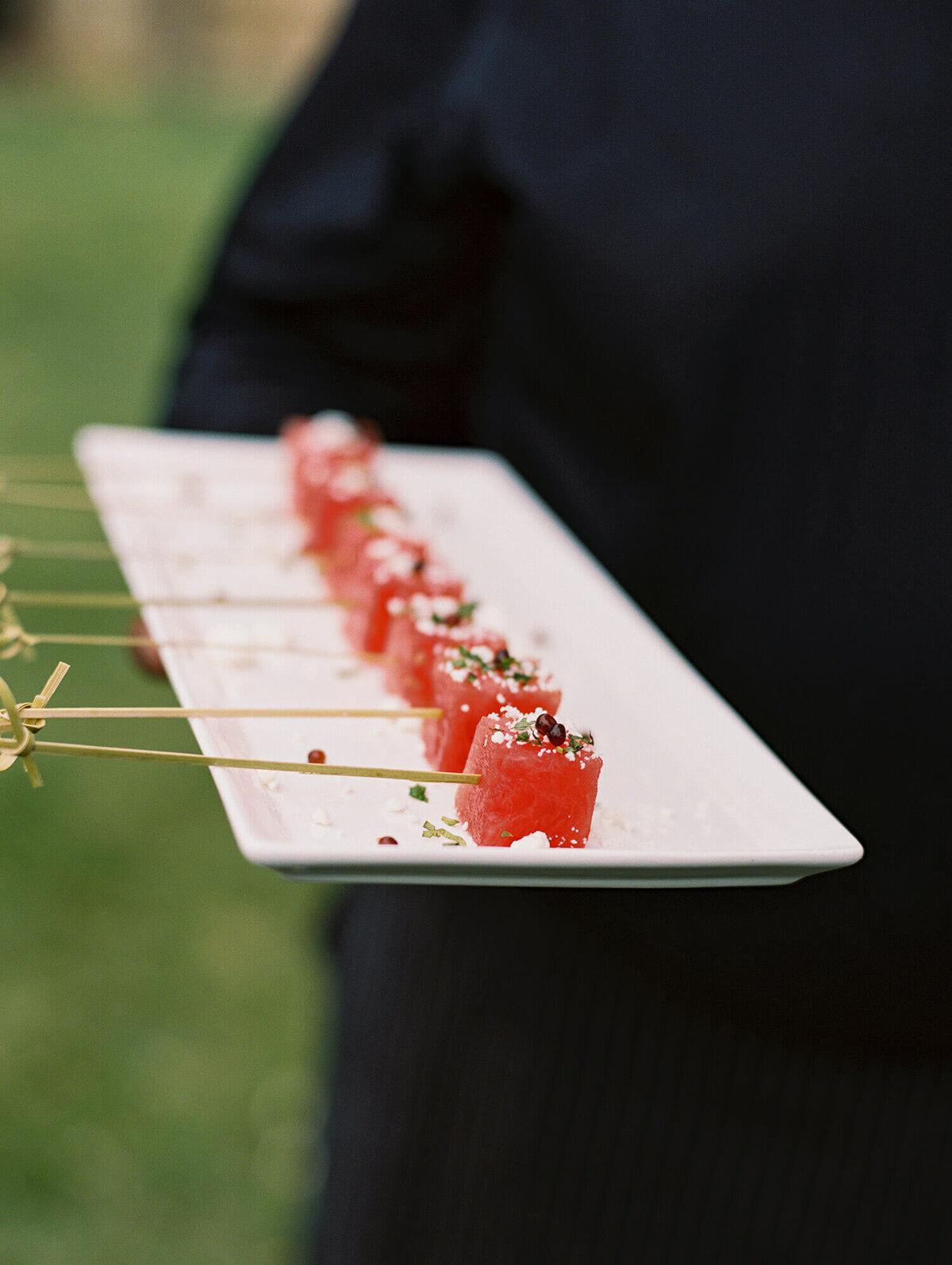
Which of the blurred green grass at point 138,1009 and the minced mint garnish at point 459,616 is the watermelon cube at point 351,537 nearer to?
the minced mint garnish at point 459,616

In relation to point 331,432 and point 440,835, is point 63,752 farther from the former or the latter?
point 331,432

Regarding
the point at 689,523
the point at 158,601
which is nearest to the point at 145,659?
the point at 158,601

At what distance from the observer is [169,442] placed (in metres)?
2.07

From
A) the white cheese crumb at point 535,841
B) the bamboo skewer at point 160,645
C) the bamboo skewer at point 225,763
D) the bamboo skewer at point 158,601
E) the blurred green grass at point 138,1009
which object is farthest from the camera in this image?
the blurred green grass at point 138,1009

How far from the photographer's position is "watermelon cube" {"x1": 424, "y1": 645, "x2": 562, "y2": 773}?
4.48 ft

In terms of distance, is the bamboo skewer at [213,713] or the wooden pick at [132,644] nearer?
the bamboo skewer at [213,713]

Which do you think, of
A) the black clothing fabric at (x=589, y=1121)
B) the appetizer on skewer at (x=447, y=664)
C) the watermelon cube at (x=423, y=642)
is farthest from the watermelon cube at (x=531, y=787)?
the black clothing fabric at (x=589, y=1121)

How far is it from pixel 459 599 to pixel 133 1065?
1.89 metres

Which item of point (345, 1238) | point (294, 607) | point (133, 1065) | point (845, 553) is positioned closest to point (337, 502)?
point (294, 607)

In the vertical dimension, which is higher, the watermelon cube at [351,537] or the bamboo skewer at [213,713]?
the watermelon cube at [351,537]

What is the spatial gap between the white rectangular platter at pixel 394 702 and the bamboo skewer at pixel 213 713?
0.02 meters

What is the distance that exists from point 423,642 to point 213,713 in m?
0.38

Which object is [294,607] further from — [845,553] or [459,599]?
[845,553]

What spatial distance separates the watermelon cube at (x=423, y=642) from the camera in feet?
4.97
